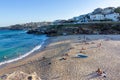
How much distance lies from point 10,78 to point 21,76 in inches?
23.6

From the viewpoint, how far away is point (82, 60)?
2077 centimetres

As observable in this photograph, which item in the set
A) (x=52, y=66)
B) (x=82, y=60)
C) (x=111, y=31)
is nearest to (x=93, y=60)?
(x=82, y=60)

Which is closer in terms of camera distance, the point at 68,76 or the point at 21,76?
the point at 21,76

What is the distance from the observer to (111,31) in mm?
52812

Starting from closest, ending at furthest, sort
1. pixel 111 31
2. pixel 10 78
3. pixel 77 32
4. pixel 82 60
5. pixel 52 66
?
1. pixel 10 78
2. pixel 52 66
3. pixel 82 60
4. pixel 111 31
5. pixel 77 32

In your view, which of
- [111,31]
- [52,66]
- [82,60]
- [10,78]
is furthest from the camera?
[111,31]

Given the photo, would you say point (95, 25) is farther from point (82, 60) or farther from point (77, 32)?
point (82, 60)

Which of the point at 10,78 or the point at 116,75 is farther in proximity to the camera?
the point at 116,75

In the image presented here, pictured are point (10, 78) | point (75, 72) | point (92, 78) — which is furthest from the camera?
point (75, 72)

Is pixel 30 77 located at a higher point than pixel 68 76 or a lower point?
higher

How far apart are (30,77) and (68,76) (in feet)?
22.0

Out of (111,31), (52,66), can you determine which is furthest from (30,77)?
(111,31)

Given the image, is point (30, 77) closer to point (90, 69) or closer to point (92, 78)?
point (92, 78)

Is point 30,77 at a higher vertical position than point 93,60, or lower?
higher
